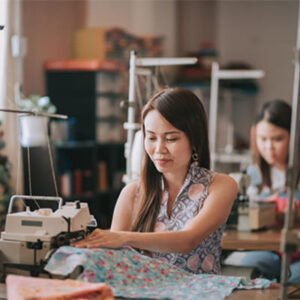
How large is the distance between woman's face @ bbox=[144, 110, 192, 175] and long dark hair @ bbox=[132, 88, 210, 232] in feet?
0.06

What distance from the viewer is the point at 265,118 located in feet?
12.2

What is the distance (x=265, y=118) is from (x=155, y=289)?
6.54 feet

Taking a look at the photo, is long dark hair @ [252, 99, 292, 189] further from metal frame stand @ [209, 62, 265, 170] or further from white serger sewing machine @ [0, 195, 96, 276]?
white serger sewing machine @ [0, 195, 96, 276]

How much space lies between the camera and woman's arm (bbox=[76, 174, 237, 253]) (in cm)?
202

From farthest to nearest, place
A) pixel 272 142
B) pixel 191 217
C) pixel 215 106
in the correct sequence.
Answer: 1. pixel 215 106
2. pixel 272 142
3. pixel 191 217

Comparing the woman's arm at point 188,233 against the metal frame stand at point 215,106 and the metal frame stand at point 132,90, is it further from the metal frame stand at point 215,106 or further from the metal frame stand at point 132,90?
the metal frame stand at point 215,106

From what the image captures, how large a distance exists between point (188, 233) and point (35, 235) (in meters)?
0.50

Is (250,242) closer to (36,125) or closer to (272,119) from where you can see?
(272,119)

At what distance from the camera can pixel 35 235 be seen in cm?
198

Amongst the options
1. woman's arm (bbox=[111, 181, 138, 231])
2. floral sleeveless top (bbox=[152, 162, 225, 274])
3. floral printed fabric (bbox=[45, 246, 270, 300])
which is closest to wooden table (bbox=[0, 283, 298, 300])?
floral printed fabric (bbox=[45, 246, 270, 300])

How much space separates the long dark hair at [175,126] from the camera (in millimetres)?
2293


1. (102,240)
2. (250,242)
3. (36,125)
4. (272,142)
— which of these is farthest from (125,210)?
(36,125)

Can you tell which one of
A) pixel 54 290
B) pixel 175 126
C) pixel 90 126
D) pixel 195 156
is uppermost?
pixel 175 126

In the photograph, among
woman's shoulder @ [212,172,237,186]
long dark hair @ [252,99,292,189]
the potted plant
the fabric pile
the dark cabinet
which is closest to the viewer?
the fabric pile
